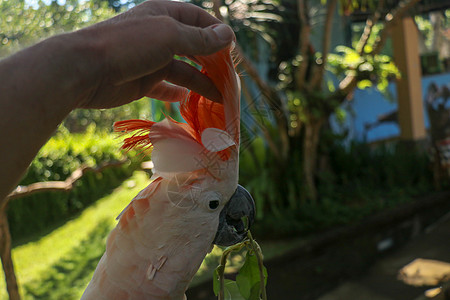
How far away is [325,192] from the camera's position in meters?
6.28

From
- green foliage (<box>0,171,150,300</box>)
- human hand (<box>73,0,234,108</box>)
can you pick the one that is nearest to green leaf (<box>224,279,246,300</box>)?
human hand (<box>73,0,234,108</box>)

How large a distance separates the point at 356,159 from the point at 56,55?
23.2 ft

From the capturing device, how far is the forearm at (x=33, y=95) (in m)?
0.49

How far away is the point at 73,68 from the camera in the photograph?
0.52 meters

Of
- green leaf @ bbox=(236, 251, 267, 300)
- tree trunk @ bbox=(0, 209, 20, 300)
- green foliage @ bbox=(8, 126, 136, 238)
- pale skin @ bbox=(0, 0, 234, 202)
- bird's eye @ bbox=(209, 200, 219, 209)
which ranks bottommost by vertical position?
green foliage @ bbox=(8, 126, 136, 238)

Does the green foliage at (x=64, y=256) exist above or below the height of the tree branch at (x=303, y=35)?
below

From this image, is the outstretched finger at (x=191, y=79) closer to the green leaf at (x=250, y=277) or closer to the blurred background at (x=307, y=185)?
the green leaf at (x=250, y=277)

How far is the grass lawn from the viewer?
413 centimetres

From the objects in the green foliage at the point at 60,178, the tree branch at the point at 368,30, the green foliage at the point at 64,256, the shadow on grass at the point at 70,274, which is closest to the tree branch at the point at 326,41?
the tree branch at the point at 368,30

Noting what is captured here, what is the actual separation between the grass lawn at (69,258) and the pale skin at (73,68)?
3.12 m

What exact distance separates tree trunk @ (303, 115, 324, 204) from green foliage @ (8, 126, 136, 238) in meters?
2.37

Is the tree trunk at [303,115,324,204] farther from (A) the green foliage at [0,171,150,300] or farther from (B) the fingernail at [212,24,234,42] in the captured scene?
(B) the fingernail at [212,24,234,42]

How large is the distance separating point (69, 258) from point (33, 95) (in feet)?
15.4

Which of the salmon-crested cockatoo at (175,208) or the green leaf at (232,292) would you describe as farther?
the green leaf at (232,292)
